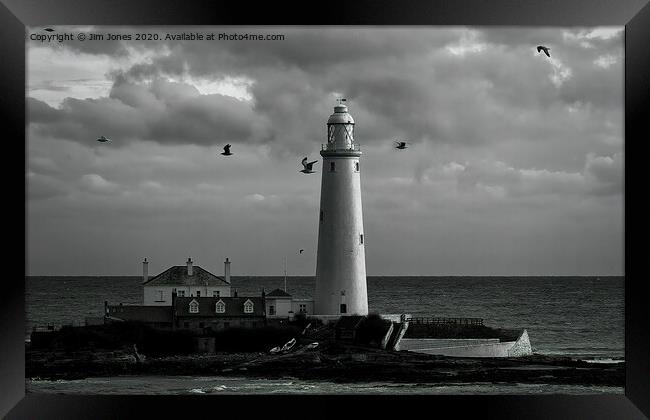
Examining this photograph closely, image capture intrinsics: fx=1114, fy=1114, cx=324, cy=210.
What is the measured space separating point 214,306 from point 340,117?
4515mm

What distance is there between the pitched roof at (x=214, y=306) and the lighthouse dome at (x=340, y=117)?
3.89 metres

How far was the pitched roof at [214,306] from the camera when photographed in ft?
72.7

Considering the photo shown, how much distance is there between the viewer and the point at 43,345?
73.7ft

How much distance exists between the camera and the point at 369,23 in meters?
10.2

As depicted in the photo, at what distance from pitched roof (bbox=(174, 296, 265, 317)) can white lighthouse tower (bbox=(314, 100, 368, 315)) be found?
1391mm

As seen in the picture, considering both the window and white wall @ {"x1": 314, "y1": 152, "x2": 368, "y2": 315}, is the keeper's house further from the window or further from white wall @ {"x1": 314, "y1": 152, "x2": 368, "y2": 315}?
white wall @ {"x1": 314, "y1": 152, "x2": 368, "y2": 315}

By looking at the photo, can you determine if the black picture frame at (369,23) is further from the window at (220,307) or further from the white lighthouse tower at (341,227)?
the window at (220,307)

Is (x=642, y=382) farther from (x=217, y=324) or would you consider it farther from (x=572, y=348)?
(x=572, y=348)

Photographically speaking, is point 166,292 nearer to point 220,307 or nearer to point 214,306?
point 214,306

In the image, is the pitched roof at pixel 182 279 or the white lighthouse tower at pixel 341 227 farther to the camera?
the pitched roof at pixel 182 279

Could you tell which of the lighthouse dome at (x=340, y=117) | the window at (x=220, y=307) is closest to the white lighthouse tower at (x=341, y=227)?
the lighthouse dome at (x=340, y=117)

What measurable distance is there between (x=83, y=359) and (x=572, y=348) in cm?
1561

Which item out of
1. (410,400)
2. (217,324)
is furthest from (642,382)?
(217,324)

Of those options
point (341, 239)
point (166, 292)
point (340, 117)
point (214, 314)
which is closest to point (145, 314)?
point (166, 292)
